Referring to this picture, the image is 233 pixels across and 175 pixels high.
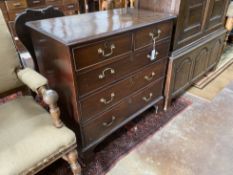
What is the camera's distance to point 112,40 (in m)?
1.13

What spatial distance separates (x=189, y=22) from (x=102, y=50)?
951 mm

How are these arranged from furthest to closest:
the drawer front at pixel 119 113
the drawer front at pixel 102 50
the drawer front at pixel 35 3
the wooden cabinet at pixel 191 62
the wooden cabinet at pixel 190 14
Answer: the drawer front at pixel 35 3 < the wooden cabinet at pixel 191 62 < the wooden cabinet at pixel 190 14 < the drawer front at pixel 119 113 < the drawer front at pixel 102 50

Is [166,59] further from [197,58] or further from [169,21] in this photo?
[197,58]

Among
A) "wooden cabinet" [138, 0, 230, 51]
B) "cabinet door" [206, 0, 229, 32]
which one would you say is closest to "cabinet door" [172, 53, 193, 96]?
"wooden cabinet" [138, 0, 230, 51]

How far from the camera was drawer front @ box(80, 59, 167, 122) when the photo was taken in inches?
47.5

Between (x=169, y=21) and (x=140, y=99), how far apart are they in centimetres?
64

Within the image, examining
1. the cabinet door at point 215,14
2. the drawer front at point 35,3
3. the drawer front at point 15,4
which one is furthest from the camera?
the drawer front at point 35,3

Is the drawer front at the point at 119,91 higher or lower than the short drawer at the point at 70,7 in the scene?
lower

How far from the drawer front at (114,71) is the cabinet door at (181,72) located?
0.27 m

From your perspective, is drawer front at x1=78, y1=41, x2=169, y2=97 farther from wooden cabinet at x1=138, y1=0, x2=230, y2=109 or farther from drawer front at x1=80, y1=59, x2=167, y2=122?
wooden cabinet at x1=138, y1=0, x2=230, y2=109

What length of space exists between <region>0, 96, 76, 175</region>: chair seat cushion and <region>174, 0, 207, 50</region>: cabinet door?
1167mm

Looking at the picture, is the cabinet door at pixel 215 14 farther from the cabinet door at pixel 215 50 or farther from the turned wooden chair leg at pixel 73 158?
the turned wooden chair leg at pixel 73 158

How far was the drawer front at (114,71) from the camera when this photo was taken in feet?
3.65

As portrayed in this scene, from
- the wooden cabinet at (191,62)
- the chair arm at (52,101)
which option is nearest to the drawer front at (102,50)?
the chair arm at (52,101)
